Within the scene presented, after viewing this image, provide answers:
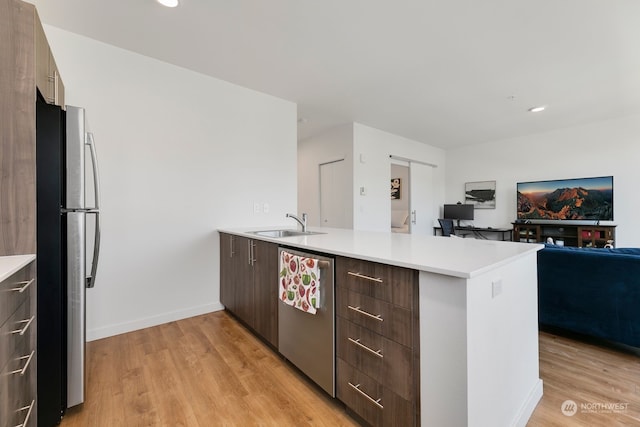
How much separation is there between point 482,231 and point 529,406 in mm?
5199

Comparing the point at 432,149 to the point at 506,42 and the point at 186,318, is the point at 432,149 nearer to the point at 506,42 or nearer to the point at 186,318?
the point at 506,42

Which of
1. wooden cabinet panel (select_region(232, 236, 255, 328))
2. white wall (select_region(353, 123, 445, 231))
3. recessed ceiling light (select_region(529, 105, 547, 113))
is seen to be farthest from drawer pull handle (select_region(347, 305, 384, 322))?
recessed ceiling light (select_region(529, 105, 547, 113))

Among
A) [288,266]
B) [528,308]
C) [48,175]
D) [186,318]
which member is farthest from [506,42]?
[186,318]

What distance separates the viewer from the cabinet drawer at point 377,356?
3.75ft

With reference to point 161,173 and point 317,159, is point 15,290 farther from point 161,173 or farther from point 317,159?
point 317,159

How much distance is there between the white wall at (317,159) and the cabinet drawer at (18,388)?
3.89m

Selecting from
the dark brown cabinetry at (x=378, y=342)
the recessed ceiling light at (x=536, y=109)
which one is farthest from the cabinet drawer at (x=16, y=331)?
the recessed ceiling light at (x=536, y=109)

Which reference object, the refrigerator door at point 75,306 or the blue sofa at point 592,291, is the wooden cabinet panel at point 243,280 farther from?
the blue sofa at point 592,291

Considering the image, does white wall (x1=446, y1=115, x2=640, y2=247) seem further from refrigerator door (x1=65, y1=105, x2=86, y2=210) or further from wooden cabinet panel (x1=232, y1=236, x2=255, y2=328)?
refrigerator door (x1=65, y1=105, x2=86, y2=210)

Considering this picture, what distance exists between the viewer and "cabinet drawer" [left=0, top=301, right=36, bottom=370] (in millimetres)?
908

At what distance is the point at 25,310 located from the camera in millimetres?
1135

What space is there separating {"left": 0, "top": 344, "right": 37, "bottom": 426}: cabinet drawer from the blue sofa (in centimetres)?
322

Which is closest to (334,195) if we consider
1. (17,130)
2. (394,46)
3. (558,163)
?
(394,46)

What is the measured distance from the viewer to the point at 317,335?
1586 mm
